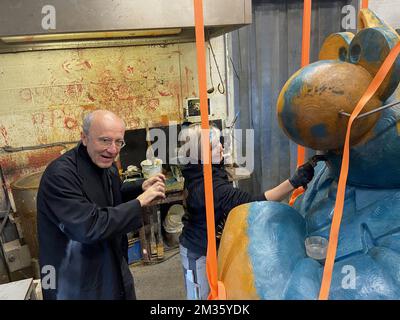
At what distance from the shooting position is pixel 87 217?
4.19ft

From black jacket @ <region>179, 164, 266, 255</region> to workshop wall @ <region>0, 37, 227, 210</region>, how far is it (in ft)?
5.84

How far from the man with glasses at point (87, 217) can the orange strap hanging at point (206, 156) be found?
538mm

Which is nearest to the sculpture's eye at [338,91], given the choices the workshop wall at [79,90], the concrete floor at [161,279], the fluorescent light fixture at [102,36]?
the fluorescent light fixture at [102,36]

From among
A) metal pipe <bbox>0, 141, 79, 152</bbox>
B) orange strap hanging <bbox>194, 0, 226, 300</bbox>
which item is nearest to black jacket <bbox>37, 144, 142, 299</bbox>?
orange strap hanging <bbox>194, 0, 226, 300</bbox>

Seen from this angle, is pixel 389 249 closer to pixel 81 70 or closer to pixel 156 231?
pixel 156 231

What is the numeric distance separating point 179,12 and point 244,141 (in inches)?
Result: 64.3

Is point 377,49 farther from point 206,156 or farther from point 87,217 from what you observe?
point 87,217

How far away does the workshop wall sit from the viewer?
284 centimetres

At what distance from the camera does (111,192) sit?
1563 mm

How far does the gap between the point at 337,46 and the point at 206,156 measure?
56 cm

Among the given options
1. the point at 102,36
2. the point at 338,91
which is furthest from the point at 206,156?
the point at 102,36

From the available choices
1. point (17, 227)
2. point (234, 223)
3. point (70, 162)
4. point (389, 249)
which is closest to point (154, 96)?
point (17, 227)

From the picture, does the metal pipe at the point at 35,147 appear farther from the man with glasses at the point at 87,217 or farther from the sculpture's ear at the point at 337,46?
the sculpture's ear at the point at 337,46

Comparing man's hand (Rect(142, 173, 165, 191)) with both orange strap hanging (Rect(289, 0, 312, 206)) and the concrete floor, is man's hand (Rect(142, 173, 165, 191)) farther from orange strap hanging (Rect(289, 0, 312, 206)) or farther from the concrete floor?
the concrete floor
